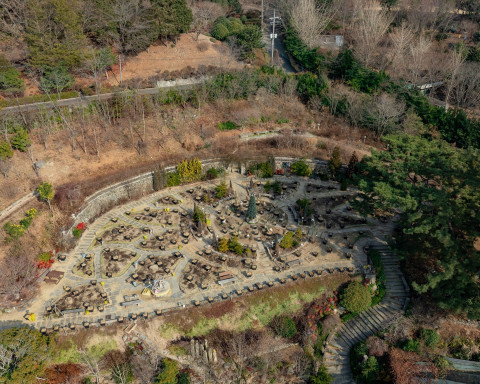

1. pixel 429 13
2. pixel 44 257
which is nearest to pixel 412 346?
pixel 44 257

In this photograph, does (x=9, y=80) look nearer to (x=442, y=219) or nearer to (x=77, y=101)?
(x=77, y=101)

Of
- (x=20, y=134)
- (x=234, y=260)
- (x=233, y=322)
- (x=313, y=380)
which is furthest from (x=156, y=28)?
(x=313, y=380)

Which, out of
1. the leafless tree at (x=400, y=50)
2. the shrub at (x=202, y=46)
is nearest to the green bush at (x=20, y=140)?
the shrub at (x=202, y=46)

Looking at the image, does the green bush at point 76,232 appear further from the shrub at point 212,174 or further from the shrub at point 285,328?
the shrub at point 285,328

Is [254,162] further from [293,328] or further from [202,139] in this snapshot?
[293,328]

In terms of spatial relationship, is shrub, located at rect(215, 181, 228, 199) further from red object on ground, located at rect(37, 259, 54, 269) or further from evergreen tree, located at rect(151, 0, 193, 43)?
evergreen tree, located at rect(151, 0, 193, 43)

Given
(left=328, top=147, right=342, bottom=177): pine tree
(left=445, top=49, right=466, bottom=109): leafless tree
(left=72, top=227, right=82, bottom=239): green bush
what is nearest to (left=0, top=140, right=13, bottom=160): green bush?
(left=72, top=227, right=82, bottom=239): green bush

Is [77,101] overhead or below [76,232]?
overhead
